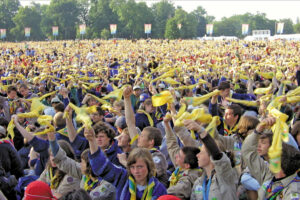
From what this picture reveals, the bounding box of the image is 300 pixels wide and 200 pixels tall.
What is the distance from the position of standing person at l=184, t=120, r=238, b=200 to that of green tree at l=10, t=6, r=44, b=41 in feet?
306

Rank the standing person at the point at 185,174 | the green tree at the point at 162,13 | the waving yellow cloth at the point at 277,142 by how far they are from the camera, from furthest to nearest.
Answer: the green tree at the point at 162,13
the standing person at the point at 185,174
the waving yellow cloth at the point at 277,142

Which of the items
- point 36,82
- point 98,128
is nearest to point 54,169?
point 98,128

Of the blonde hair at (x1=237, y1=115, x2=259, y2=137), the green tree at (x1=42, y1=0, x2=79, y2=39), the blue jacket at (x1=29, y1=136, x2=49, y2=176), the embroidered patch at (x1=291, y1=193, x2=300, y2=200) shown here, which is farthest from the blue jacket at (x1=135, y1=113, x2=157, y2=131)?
the green tree at (x1=42, y1=0, x2=79, y2=39)

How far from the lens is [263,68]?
16.4 metres

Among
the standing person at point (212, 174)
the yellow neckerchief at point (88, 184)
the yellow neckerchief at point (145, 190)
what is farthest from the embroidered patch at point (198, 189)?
the yellow neckerchief at point (88, 184)

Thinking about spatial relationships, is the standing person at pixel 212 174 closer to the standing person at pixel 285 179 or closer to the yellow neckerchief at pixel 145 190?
the standing person at pixel 285 179

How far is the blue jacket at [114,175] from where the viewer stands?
3.46 m

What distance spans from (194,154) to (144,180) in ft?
2.22

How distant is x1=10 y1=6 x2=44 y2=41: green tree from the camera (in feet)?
299

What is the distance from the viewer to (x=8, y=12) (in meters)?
107

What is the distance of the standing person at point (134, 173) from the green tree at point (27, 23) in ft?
305

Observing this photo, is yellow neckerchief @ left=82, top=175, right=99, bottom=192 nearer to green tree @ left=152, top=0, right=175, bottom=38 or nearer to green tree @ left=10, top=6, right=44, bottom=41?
green tree @ left=152, top=0, right=175, bottom=38

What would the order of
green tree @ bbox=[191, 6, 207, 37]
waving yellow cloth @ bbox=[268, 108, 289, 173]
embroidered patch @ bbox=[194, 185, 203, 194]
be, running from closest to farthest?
waving yellow cloth @ bbox=[268, 108, 289, 173] < embroidered patch @ bbox=[194, 185, 203, 194] < green tree @ bbox=[191, 6, 207, 37]

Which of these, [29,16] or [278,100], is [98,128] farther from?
[29,16]
